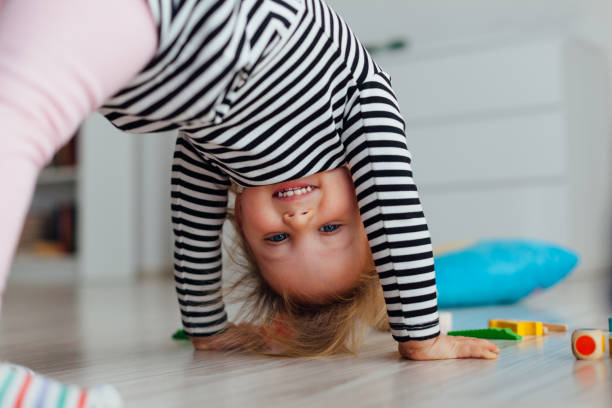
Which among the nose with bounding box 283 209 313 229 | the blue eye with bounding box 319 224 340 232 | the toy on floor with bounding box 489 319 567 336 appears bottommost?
the toy on floor with bounding box 489 319 567 336

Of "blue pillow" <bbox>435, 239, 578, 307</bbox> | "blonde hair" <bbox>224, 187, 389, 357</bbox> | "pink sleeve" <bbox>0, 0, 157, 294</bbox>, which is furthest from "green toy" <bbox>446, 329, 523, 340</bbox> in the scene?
"pink sleeve" <bbox>0, 0, 157, 294</bbox>

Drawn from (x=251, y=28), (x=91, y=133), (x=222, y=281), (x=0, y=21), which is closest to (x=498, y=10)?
(x=91, y=133)

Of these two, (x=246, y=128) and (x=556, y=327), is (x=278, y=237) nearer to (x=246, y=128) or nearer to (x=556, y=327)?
(x=246, y=128)

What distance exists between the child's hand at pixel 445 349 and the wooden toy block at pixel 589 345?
100 millimetres

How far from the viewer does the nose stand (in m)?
0.85

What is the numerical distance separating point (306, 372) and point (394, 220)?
0.21 meters

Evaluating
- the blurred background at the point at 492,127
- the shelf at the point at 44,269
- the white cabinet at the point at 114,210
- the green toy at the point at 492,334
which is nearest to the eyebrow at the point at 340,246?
the green toy at the point at 492,334

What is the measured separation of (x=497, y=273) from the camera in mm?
→ 1610

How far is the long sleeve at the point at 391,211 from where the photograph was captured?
80 cm

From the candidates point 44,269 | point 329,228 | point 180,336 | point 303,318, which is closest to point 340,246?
point 329,228

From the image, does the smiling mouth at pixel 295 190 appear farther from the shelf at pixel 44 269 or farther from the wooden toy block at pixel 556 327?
the shelf at pixel 44 269

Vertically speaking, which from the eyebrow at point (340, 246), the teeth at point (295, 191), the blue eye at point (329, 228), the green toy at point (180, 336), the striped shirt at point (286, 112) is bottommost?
the green toy at point (180, 336)

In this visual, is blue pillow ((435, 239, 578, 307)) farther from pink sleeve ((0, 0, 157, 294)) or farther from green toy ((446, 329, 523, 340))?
pink sleeve ((0, 0, 157, 294))

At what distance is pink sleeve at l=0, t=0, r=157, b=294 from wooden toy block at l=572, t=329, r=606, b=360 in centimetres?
61
